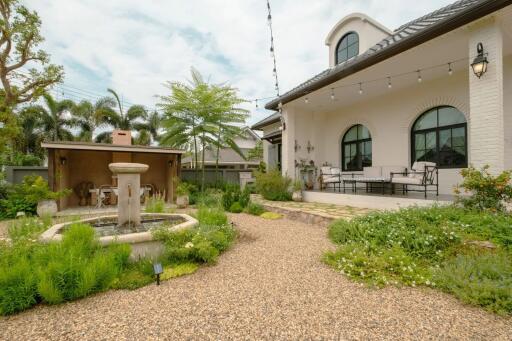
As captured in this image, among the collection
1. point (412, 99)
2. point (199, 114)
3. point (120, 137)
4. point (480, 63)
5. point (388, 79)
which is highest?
point (388, 79)

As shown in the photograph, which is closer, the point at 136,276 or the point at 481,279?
the point at 481,279

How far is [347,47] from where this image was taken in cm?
975

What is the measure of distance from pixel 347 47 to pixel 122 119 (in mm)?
15532

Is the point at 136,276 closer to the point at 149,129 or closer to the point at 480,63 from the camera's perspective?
the point at 480,63

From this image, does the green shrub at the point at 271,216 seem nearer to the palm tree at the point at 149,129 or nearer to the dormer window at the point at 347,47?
the dormer window at the point at 347,47

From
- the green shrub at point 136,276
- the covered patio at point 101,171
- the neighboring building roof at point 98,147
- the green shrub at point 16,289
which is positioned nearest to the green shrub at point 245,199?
the covered patio at point 101,171

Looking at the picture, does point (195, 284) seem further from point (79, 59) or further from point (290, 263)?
point (79, 59)

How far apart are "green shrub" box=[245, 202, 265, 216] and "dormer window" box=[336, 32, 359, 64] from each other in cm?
728

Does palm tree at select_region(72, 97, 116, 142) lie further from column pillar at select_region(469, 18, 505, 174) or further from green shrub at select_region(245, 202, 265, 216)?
column pillar at select_region(469, 18, 505, 174)

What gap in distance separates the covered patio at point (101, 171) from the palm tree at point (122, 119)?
9.25 metres

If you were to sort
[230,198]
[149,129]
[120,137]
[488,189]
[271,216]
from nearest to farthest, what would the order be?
[488,189]
[271,216]
[230,198]
[120,137]
[149,129]

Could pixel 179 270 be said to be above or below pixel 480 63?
below

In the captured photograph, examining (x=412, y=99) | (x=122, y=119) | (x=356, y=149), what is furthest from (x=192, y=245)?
(x=122, y=119)

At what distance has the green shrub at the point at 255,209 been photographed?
680 cm
